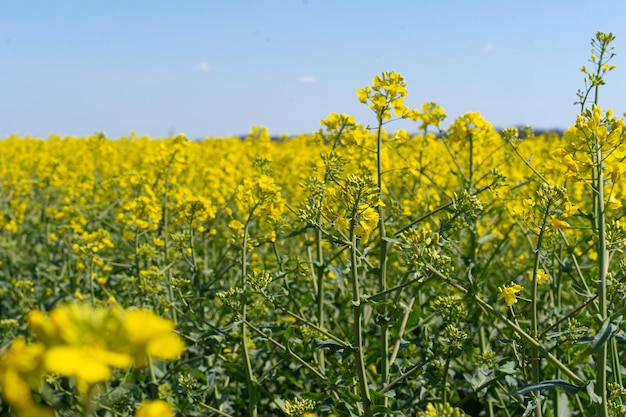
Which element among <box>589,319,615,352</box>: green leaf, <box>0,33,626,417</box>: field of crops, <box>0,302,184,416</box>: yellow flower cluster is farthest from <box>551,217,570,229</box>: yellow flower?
<box>0,302,184,416</box>: yellow flower cluster

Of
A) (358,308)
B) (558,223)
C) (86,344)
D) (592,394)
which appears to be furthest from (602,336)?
(86,344)

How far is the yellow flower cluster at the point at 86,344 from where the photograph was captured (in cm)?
71

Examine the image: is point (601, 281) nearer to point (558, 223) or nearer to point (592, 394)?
point (558, 223)

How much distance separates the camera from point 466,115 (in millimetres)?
3926

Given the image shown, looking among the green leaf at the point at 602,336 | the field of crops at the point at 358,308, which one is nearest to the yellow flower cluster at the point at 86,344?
the field of crops at the point at 358,308

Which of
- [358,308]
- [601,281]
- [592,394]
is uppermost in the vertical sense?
[601,281]

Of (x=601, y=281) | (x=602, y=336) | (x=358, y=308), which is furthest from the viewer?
(x=358, y=308)

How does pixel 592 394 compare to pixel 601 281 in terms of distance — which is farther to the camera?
pixel 601 281

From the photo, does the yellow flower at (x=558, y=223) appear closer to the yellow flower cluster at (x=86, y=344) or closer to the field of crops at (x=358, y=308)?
the field of crops at (x=358, y=308)

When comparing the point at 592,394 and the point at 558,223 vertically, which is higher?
the point at 558,223

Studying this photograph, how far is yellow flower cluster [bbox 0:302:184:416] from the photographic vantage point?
708mm

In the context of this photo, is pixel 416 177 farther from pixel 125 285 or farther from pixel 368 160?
pixel 125 285

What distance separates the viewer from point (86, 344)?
72 centimetres

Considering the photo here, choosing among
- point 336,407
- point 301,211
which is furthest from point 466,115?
point 336,407
